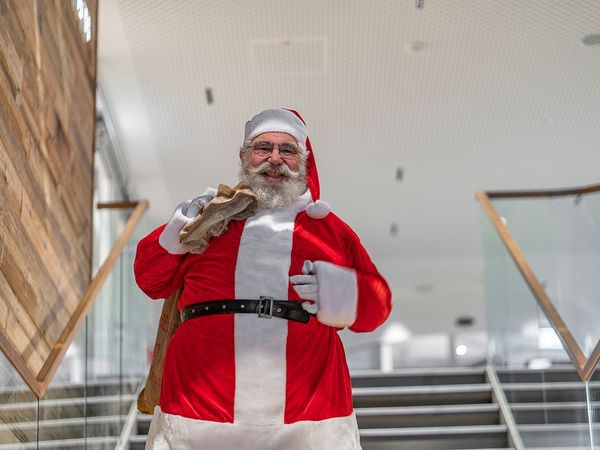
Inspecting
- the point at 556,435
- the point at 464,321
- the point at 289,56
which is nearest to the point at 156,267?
the point at 556,435

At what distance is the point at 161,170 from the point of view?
930 cm

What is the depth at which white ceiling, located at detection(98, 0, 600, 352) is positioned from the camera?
6.43m

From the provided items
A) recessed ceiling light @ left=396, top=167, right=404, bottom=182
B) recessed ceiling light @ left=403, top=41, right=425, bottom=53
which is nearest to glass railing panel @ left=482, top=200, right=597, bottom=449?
recessed ceiling light @ left=403, top=41, right=425, bottom=53

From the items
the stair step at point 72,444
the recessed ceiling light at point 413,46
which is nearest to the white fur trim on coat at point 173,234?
the stair step at point 72,444

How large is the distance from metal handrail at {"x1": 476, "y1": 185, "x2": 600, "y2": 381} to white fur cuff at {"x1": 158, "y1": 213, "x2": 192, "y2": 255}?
1.90m

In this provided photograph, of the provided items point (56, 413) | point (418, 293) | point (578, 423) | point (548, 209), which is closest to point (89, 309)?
point (56, 413)

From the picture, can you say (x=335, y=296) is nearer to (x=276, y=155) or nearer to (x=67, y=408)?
(x=276, y=155)

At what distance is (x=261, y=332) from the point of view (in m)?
2.74

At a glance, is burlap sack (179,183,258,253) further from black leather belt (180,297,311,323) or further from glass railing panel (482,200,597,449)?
glass railing panel (482,200,597,449)

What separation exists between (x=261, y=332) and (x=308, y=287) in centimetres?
17

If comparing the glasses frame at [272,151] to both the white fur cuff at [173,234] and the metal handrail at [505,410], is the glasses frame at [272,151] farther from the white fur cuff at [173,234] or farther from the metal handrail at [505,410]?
the metal handrail at [505,410]

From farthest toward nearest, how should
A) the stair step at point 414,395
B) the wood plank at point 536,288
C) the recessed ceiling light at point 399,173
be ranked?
the recessed ceiling light at point 399,173 → the stair step at point 414,395 → the wood plank at point 536,288

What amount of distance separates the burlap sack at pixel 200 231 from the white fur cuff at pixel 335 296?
29cm

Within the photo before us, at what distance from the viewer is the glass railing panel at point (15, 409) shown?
119 inches
